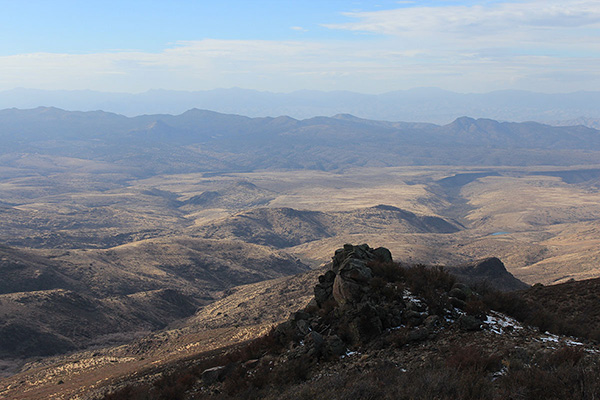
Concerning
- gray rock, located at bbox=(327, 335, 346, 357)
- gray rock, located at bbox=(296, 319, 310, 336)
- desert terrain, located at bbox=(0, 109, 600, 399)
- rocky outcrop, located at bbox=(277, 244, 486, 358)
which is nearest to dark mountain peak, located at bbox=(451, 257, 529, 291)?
desert terrain, located at bbox=(0, 109, 600, 399)

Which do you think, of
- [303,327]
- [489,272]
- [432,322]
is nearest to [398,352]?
[432,322]

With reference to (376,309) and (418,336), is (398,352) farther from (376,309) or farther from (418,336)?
(376,309)

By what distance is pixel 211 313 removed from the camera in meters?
43.2

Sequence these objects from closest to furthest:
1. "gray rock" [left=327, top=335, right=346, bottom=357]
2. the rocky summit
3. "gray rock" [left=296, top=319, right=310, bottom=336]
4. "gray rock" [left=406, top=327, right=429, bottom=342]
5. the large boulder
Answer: the rocky summit
"gray rock" [left=406, top=327, right=429, bottom=342]
"gray rock" [left=327, top=335, right=346, bottom=357]
"gray rock" [left=296, top=319, right=310, bottom=336]
the large boulder

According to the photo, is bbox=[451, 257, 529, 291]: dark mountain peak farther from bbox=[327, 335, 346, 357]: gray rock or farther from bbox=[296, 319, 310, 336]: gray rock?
bbox=[327, 335, 346, 357]: gray rock

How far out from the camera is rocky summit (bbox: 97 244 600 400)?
29.0ft

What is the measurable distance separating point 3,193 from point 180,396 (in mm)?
184879

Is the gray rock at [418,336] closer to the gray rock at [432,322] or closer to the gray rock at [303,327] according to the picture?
the gray rock at [432,322]

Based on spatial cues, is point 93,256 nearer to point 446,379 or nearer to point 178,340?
point 178,340

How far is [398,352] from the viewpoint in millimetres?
11555

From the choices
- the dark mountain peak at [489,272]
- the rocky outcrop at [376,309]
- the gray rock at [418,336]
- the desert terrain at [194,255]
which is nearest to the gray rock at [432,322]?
the rocky outcrop at [376,309]

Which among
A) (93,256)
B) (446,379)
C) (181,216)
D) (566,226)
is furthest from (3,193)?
(446,379)

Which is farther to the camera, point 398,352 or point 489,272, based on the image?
point 489,272

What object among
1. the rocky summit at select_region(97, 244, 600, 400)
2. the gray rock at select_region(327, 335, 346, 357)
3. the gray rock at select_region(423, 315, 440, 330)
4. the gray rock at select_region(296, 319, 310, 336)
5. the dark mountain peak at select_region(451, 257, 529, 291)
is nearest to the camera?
the rocky summit at select_region(97, 244, 600, 400)
